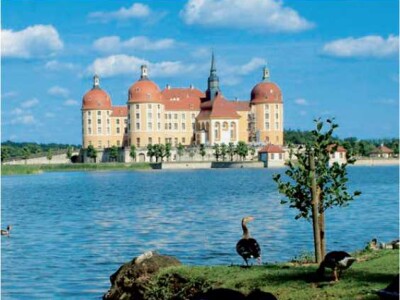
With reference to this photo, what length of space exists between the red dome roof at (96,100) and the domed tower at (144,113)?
5.05 metres

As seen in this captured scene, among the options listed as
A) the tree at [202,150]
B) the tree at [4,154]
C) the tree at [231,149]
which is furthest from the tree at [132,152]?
the tree at [4,154]

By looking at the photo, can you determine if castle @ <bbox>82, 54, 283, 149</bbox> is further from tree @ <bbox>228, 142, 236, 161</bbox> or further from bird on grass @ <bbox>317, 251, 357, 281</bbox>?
bird on grass @ <bbox>317, 251, 357, 281</bbox>

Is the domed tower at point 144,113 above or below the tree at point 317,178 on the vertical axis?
above

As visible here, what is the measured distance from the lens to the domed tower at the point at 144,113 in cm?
11738

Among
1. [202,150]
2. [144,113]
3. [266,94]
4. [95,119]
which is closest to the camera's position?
[202,150]

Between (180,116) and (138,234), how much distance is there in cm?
9567

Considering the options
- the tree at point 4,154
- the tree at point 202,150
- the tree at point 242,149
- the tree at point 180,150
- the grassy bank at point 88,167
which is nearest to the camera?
the grassy bank at point 88,167

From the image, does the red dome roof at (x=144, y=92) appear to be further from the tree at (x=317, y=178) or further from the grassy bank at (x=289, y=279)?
the grassy bank at (x=289, y=279)

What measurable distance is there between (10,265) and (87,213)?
16.7 meters

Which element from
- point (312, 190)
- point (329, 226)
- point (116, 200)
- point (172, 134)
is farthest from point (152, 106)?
point (312, 190)

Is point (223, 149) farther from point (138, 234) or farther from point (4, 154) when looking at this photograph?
point (138, 234)

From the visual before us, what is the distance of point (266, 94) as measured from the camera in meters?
124

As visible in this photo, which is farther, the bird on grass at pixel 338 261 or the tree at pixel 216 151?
the tree at pixel 216 151

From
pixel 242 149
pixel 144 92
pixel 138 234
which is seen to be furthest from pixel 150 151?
pixel 138 234
